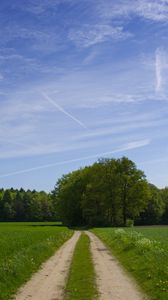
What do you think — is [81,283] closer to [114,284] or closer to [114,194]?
[114,284]

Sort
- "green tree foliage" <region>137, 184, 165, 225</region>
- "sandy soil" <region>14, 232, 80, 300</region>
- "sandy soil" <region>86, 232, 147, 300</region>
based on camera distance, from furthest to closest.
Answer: "green tree foliage" <region>137, 184, 165, 225</region> < "sandy soil" <region>14, 232, 80, 300</region> < "sandy soil" <region>86, 232, 147, 300</region>

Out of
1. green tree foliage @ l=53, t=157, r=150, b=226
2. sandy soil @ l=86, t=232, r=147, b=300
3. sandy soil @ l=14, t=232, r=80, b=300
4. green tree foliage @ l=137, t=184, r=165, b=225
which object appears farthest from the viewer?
green tree foliage @ l=137, t=184, r=165, b=225

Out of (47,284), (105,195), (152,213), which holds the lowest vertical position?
(47,284)

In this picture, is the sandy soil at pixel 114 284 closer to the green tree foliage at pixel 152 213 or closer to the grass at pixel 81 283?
the grass at pixel 81 283

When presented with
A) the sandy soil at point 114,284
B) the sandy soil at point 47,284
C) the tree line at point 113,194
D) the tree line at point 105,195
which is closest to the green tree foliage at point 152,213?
the tree line at point 105,195

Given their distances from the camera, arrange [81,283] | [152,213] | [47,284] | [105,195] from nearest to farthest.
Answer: [81,283], [47,284], [105,195], [152,213]

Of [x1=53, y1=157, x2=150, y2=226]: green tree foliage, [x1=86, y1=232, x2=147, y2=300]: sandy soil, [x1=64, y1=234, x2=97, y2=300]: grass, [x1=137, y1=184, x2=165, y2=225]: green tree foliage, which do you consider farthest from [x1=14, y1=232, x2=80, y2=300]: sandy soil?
[x1=137, y1=184, x2=165, y2=225]: green tree foliage

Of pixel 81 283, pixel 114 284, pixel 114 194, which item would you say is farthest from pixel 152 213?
pixel 81 283

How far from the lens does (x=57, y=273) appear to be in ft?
74.1

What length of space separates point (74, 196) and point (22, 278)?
103m

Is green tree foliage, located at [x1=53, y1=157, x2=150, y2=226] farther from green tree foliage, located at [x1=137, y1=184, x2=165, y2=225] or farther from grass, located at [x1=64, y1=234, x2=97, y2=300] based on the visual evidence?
grass, located at [x1=64, y1=234, x2=97, y2=300]

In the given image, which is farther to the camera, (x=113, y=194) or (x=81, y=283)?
(x=113, y=194)

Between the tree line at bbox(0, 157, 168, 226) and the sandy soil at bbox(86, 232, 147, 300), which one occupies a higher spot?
the tree line at bbox(0, 157, 168, 226)

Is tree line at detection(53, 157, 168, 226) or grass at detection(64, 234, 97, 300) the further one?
tree line at detection(53, 157, 168, 226)
